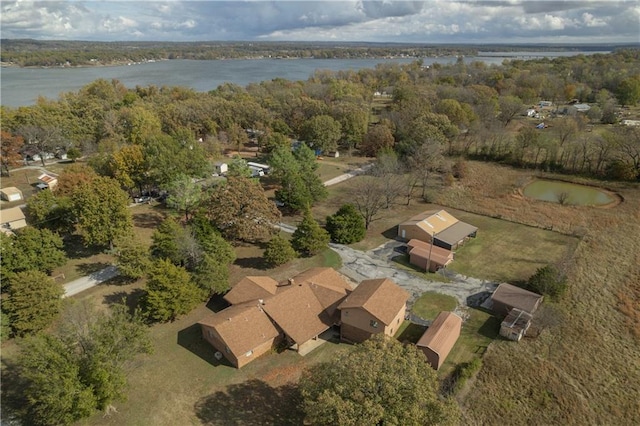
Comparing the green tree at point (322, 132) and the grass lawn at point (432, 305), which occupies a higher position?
the green tree at point (322, 132)

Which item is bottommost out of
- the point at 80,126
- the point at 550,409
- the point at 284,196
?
the point at 550,409

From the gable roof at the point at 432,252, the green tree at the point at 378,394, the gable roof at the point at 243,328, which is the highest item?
the green tree at the point at 378,394

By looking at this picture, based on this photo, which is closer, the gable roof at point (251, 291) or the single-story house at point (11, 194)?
the gable roof at point (251, 291)

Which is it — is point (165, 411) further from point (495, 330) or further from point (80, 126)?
point (80, 126)

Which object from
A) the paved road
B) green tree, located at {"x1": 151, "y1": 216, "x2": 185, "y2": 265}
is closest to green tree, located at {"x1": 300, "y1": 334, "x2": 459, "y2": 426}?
green tree, located at {"x1": 151, "y1": 216, "x2": 185, "y2": 265}

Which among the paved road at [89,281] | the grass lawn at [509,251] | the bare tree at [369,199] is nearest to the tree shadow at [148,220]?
the paved road at [89,281]

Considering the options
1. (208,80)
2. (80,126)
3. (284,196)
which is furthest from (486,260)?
(208,80)

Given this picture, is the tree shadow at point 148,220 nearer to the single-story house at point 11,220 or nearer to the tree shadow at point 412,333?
the single-story house at point 11,220

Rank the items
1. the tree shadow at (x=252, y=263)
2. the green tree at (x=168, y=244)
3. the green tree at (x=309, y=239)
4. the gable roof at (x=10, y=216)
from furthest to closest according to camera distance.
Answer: the gable roof at (x=10, y=216) < the green tree at (x=309, y=239) < the tree shadow at (x=252, y=263) < the green tree at (x=168, y=244)

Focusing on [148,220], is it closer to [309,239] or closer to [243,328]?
[309,239]
